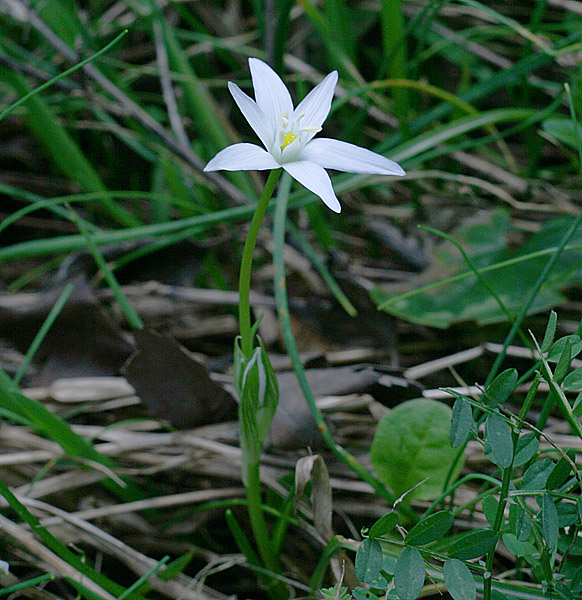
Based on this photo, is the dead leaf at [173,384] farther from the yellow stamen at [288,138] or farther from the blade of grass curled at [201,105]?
the blade of grass curled at [201,105]

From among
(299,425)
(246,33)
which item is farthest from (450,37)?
(299,425)

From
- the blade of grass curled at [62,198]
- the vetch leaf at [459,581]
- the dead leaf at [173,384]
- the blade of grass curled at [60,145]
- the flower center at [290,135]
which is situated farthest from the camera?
the blade of grass curled at [60,145]

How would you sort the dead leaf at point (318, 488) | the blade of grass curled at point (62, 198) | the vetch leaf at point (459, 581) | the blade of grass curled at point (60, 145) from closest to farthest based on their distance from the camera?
the vetch leaf at point (459, 581) → the dead leaf at point (318, 488) → the blade of grass curled at point (62, 198) → the blade of grass curled at point (60, 145)

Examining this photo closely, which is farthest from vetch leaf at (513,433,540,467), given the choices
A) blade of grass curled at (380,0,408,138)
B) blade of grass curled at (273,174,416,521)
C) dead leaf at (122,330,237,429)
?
blade of grass curled at (380,0,408,138)

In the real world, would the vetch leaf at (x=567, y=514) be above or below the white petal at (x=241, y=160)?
below

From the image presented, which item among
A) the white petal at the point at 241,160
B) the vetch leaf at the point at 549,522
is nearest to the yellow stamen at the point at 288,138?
the white petal at the point at 241,160

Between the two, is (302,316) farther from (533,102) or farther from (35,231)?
(533,102)
